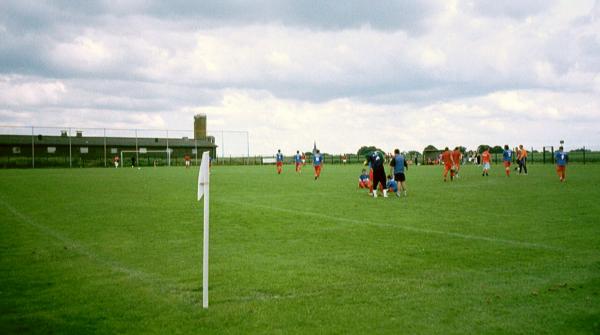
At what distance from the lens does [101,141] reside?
271 ft

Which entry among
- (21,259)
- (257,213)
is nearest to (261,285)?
(21,259)

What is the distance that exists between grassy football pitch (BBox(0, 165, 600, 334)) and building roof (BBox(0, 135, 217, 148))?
211 ft

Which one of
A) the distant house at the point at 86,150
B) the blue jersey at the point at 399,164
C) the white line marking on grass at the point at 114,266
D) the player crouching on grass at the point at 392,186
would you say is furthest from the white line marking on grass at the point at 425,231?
the distant house at the point at 86,150

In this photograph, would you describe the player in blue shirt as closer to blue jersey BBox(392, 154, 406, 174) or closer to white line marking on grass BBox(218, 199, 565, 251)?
blue jersey BBox(392, 154, 406, 174)

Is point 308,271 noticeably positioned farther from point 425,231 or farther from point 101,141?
point 101,141

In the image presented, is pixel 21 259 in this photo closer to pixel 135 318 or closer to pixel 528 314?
pixel 135 318

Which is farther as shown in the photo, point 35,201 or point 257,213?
point 35,201

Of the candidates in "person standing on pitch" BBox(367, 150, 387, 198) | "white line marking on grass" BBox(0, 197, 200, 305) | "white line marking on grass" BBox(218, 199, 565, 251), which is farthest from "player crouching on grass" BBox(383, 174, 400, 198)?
"white line marking on grass" BBox(0, 197, 200, 305)

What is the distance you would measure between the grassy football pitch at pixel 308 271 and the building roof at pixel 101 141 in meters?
64.2

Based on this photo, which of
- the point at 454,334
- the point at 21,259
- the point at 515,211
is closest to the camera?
the point at 454,334

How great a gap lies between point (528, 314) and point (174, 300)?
419cm

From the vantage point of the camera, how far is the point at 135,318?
18.2 ft

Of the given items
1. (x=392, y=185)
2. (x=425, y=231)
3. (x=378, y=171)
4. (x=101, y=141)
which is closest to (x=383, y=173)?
(x=378, y=171)

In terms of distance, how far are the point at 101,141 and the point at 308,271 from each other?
82.4m
